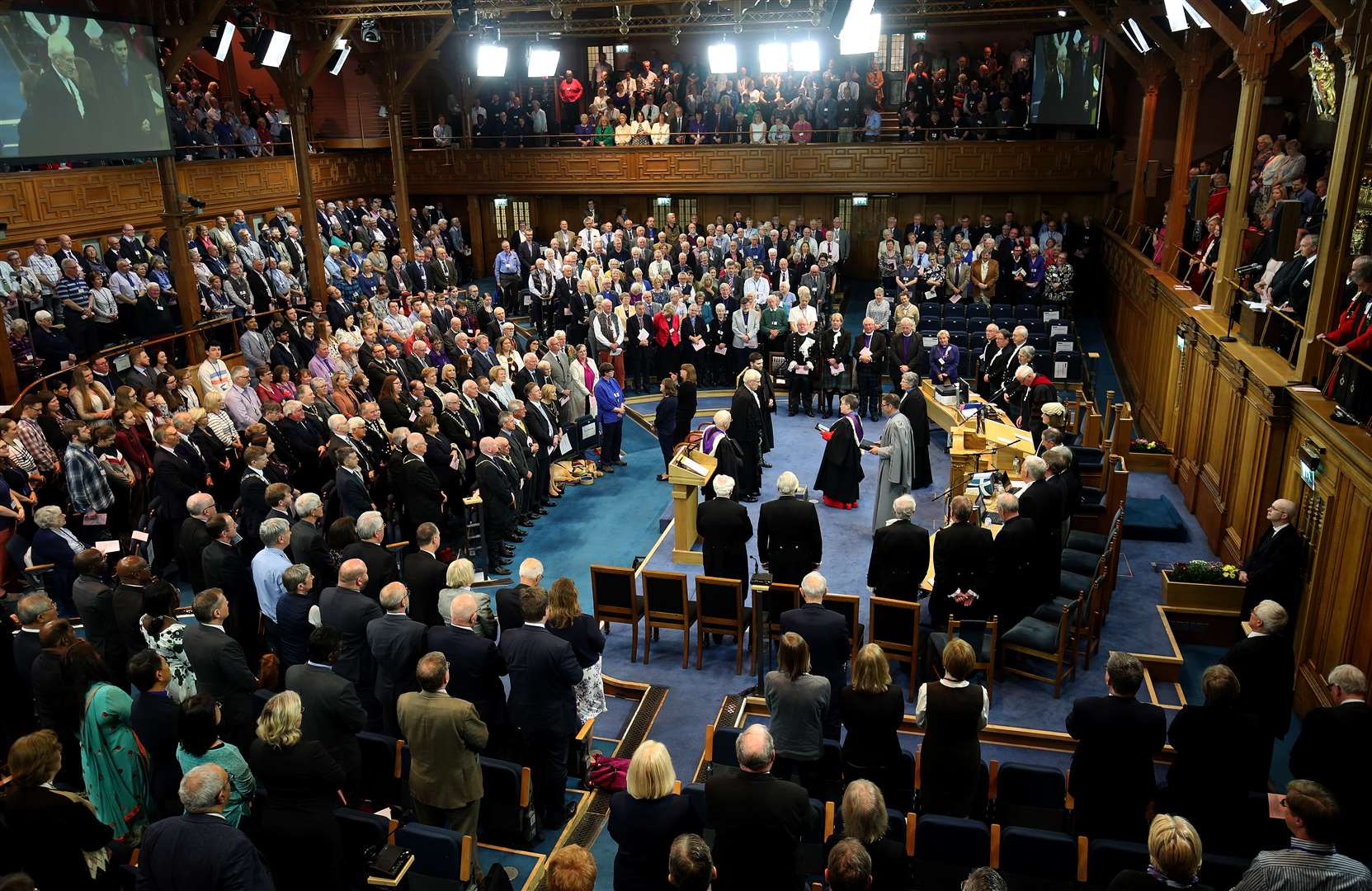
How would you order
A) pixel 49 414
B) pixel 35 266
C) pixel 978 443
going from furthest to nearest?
1. pixel 35 266
2. pixel 978 443
3. pixel 49 414

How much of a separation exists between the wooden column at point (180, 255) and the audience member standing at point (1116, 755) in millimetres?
12020

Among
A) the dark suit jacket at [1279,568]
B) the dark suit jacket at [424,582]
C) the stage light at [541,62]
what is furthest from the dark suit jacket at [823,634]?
the stage light at [541,62]

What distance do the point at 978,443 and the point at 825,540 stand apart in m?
1.91

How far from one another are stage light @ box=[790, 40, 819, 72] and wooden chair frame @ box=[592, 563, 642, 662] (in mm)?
13886

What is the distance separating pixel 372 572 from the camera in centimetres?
667

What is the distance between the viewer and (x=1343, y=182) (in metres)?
7.36

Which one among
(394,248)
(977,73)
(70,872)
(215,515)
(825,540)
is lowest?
(825,540)

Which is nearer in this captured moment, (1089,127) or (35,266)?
(35,266)

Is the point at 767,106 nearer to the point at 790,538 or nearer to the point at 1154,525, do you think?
the point at 1154,525

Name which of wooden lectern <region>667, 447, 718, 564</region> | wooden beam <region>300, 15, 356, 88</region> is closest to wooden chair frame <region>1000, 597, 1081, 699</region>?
wooden lectern <region>667, 447, 718, 564</region>

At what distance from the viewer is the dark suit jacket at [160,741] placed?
495cm

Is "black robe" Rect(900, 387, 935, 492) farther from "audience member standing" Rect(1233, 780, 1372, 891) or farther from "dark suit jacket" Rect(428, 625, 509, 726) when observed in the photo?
"audience member standing" Rect(1233, 780, 1372, 891)

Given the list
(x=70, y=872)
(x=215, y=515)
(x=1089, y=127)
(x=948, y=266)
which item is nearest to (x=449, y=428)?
(x=215, y=515)

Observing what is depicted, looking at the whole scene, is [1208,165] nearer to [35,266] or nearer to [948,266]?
[948,266]
